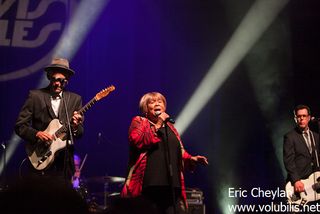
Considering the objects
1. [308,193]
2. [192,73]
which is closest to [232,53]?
[192,73]

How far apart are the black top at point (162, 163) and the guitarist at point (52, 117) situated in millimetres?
748

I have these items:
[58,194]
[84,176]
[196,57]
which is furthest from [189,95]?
[58,194]

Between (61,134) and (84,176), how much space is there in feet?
12.8

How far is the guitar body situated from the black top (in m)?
0.86

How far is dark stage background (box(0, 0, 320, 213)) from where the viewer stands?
8.62 metres

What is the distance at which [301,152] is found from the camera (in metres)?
7.00

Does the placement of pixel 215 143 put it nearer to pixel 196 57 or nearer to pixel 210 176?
pixel 210 176

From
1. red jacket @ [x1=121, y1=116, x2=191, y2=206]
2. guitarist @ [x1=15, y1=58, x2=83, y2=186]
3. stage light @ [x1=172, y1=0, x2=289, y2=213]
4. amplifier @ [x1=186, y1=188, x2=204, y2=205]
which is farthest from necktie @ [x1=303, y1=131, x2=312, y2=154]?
guitarist @ [x1=15, y1=58, x2=83, y2=186]

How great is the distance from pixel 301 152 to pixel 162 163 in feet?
9.97

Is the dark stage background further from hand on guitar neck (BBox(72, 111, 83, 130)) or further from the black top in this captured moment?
the black top

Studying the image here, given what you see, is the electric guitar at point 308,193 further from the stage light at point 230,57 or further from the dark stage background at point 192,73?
the stage light at point 230,57

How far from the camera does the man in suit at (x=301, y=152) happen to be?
6891 mm

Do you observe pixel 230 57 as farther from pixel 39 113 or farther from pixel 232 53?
pixel 39 113

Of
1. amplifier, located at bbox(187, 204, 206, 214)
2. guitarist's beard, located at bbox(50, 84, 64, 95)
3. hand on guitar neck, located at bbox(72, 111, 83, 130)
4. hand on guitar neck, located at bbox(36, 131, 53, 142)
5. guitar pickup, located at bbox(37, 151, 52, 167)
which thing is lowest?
amplifier, located at bbox(187, 204, 206, 214)
